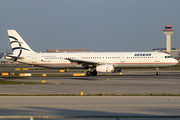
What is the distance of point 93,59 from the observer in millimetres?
44000

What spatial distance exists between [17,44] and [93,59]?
14836 millimetres

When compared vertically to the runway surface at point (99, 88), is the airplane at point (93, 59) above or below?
above

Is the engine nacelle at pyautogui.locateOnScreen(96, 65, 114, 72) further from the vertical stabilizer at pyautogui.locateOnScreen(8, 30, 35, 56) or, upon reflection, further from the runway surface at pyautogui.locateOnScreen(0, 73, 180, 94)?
the vertical stabilizer at pyautogui.locateOnScreen(8, 30, 35, 56)

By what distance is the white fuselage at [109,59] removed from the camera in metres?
42.4

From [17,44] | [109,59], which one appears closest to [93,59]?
[109,59]

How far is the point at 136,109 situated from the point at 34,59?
116 feet

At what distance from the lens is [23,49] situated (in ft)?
152

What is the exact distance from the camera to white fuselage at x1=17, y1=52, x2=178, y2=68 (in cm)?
4241

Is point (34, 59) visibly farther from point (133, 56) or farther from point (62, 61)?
point (133, 56)

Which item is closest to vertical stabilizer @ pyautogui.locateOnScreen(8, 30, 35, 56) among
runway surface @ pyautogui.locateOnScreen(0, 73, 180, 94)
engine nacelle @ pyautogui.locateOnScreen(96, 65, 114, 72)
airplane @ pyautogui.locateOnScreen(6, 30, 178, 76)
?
airplane @ pyautogui.locateOnScreen(6, 30, 178, 76)

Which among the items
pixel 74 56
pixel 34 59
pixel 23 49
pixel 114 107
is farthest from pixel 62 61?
pixel 114 107

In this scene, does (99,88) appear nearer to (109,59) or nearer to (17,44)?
(109,59)

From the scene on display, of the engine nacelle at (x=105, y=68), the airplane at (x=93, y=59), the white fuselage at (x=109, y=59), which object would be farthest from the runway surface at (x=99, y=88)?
the white fuselage at (x=109, y=59)

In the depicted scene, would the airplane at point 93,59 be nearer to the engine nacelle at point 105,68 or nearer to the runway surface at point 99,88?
the engine nacelle at point 105,68
